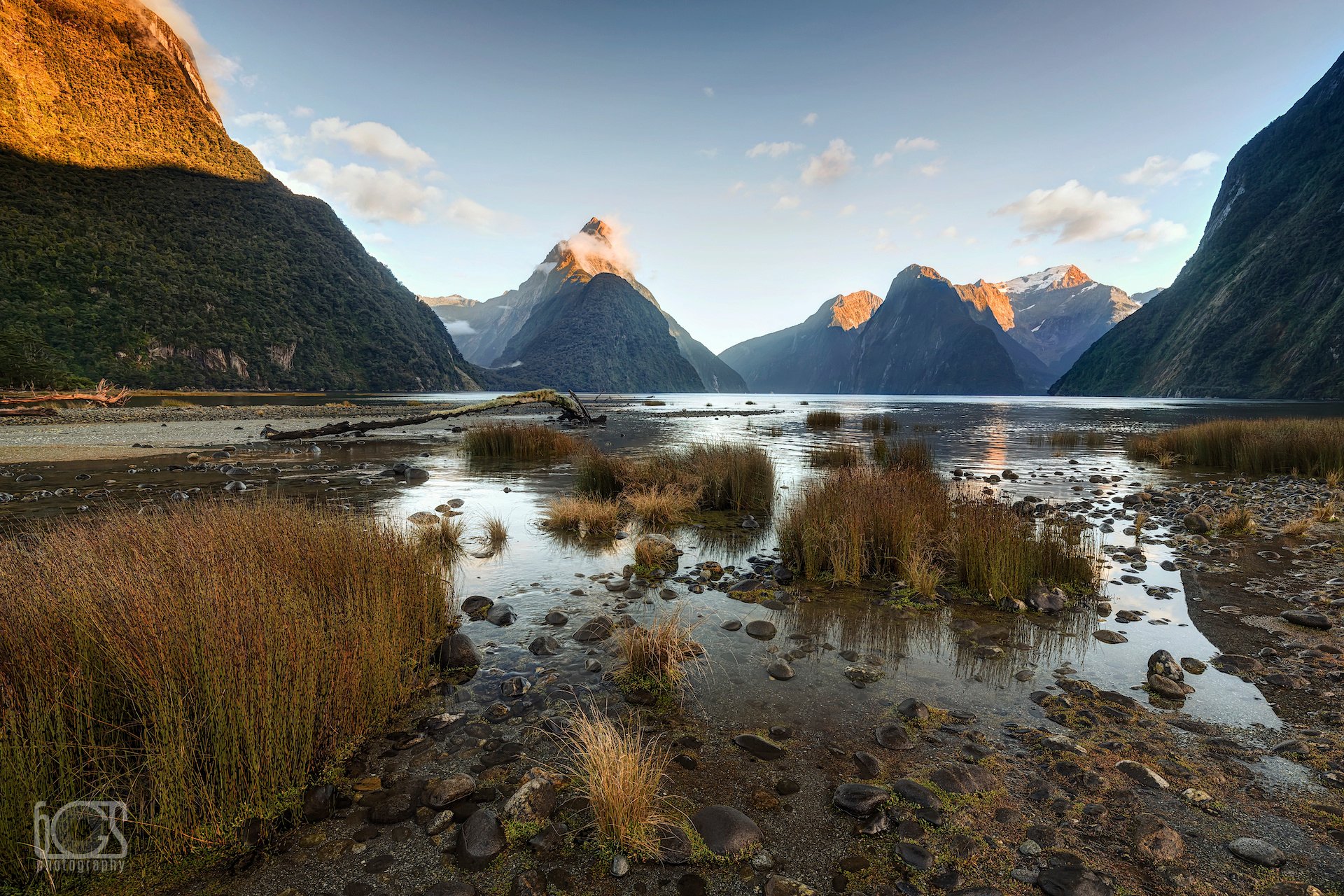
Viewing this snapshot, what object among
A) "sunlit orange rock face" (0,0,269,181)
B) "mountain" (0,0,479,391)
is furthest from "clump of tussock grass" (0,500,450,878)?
"sunlit orange rock face" (0,0,269,181)

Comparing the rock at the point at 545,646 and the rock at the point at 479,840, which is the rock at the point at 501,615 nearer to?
the rock at the point at 545,646

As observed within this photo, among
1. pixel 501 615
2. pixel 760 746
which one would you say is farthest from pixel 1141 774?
pixel 501 615

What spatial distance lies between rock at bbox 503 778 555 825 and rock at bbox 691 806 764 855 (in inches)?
35.1

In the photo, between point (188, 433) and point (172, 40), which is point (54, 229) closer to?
point (188, 433)

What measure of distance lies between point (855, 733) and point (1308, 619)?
5.89m

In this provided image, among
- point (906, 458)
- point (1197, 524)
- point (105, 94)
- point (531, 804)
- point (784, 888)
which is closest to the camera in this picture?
point (784, 888)

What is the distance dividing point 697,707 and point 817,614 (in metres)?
2.65

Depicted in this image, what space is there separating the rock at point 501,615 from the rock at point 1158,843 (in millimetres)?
5600

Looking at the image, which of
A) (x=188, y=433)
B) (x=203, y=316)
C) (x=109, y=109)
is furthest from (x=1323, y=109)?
(x=109, y=109)

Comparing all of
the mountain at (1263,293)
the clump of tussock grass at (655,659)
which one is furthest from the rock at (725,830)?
the mountain at (1263,293)

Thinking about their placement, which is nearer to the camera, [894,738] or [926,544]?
[894,738]

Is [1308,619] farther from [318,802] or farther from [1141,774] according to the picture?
[318,802]

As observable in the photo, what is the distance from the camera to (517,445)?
74.0 ft

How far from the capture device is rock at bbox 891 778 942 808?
3.31 metres
